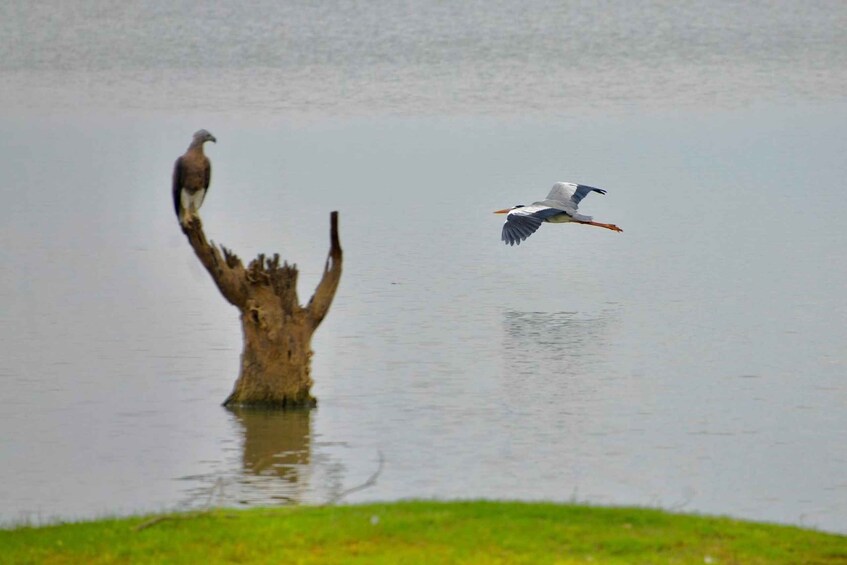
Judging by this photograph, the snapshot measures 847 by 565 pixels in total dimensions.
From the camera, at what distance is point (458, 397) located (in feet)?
46.8

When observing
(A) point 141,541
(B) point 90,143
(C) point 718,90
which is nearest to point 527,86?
(C) point 718,90

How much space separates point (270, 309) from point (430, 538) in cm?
506

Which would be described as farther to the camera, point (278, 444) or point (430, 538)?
point (278, 444)

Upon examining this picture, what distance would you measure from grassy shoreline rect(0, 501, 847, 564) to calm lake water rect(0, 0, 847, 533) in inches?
75.4

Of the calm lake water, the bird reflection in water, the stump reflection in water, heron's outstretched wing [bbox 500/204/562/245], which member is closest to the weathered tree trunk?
the stump reflection in water

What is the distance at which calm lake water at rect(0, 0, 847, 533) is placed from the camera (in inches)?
471

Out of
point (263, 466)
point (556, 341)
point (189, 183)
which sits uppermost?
point (189, 183)

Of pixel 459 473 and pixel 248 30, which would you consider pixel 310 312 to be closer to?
pixel 459 473

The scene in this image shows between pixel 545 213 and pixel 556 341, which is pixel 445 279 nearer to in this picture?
pixel 545 213

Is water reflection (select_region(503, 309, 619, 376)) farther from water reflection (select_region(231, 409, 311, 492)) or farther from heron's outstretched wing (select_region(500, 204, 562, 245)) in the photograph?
water reflection (select_region(231, 409, 311, 492))

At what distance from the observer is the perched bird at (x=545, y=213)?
56.3 feet

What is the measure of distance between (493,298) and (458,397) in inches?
204

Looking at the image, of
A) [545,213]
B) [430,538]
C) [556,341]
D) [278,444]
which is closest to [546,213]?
[545,213]

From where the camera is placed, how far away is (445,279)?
814 inches
